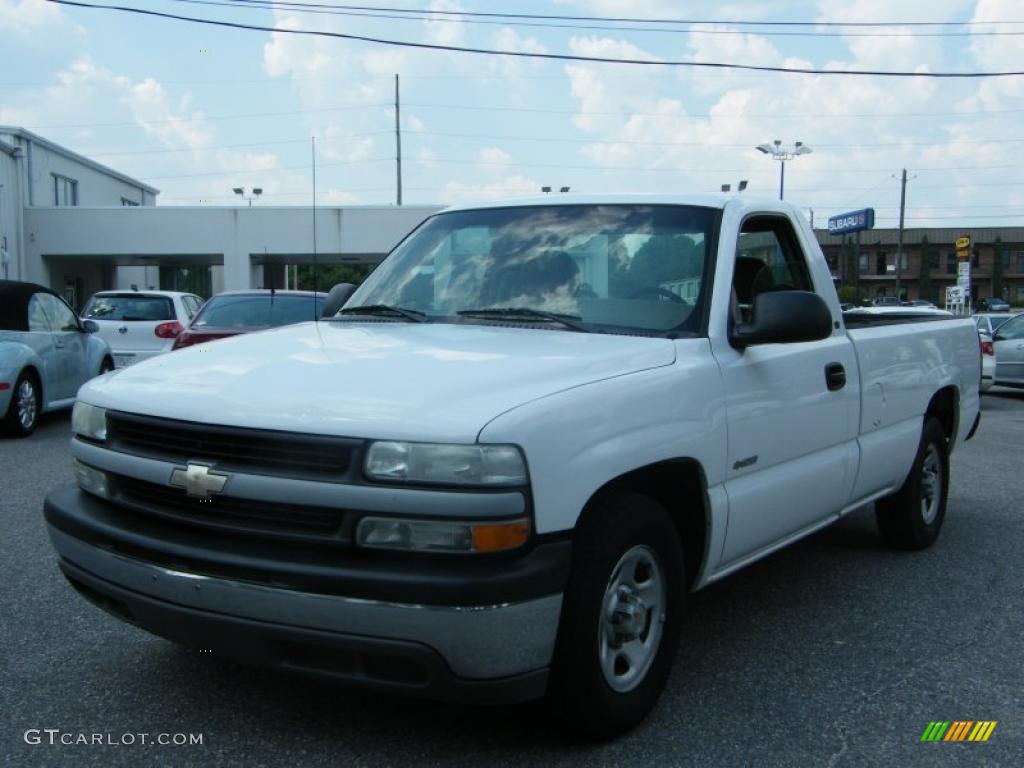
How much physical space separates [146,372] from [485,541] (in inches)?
60.1

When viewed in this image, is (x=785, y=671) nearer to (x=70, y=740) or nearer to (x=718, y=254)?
(x=718, y=254)

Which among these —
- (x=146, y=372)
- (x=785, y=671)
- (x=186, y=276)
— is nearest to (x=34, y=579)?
(x=146, y=372)

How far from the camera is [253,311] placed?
36.0 ft

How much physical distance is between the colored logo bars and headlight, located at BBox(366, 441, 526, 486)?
1.83 meters

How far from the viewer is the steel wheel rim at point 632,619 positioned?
3156mm

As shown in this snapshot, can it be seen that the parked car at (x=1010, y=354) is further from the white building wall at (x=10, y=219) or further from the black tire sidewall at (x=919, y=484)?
the white building wall at (x=10, y=219)

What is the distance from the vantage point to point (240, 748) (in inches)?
124

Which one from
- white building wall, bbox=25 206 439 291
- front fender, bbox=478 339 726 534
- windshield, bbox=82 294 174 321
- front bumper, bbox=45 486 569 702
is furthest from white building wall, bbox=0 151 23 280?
front fender, bbox=478 339 726 534

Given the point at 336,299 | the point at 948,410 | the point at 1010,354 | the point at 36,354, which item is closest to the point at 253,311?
the point at 36,354

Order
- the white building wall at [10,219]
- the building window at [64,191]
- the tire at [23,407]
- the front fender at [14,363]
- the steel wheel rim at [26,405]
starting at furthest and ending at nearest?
the building window at [64,191]
the white building wall at [10,219]
the steel wheel rim at [26,405]
the tire at [23,407]
the front fender at [14,363]

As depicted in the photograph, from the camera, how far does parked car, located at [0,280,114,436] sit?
10.4 meters

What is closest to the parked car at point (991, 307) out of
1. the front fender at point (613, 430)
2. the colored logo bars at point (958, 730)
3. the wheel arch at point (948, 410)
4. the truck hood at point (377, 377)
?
the wheel arch at point (948, 410)

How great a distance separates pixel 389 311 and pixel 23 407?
7.84m

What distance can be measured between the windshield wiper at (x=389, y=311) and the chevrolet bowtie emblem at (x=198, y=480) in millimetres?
1411
